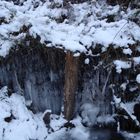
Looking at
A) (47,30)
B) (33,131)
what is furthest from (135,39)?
(33,131)

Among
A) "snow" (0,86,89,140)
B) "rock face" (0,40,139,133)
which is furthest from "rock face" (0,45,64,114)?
"snow" (0,86,89,140)

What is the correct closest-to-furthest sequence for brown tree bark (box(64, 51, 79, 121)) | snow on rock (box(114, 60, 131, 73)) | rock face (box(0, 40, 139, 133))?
snow on rock (box(114, 60, 131, 73)) → brown tree bark (box(64, 51, 79, 121)) → rock face (box(0, 40, 139, 133))

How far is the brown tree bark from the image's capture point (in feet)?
12.0

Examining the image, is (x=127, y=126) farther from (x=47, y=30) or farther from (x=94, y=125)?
(x=47, y=30)

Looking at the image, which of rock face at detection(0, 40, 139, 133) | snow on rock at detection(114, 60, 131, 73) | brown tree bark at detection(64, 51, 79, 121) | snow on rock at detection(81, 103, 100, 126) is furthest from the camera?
snow on rock at detection(81, 103, 100, 126)

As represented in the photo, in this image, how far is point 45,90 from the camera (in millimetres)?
3947

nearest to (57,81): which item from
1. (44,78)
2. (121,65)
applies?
(44,78)

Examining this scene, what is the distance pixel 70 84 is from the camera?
12.5 feet

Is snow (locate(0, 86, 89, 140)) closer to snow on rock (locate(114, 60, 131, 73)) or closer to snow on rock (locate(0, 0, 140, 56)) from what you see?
snow on rock (locate(0, 0, 140, 56))

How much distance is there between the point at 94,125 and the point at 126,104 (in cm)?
44

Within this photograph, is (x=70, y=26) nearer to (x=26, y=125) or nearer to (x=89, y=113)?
(x=89, y=113)

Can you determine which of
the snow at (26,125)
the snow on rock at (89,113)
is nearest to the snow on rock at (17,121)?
the snow at (26,125)

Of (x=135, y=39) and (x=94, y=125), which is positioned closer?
(x=135, y=39)

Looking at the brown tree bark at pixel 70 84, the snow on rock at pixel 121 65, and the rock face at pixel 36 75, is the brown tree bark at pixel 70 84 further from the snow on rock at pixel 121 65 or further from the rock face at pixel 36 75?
the snow on rock at pixel 121 65
